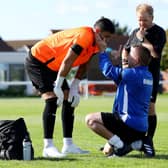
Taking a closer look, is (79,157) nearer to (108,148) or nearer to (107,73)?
(108,148)

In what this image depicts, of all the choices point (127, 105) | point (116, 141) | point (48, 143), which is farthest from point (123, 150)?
point (48, 143)

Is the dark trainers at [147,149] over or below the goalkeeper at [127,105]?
below

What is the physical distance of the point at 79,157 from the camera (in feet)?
28.1

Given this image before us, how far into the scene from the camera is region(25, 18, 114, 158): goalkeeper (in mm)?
8516

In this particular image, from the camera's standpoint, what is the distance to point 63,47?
8.77 m

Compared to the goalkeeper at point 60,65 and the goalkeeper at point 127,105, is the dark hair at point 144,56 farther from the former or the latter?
the goalkeeper at point 60,65

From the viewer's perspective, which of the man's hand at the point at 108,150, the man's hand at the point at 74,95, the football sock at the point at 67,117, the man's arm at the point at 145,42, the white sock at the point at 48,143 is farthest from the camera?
the football sock at the point at 67,117

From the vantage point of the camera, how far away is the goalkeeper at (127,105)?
8.30 m

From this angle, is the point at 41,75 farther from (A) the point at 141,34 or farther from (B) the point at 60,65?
(A) the point at 141,34

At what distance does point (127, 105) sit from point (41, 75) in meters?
1.24

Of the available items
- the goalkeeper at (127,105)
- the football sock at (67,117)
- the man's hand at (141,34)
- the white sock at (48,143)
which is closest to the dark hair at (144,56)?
the goalkeeper at (127,105)

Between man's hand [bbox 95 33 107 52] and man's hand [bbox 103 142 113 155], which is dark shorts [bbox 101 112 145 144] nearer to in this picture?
man's hand [bbox 103 142 113 155]

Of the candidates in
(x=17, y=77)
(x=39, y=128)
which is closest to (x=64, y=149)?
(x=39, y=128)

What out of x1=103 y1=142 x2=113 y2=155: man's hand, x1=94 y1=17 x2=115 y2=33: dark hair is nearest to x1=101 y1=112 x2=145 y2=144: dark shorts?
x1=103 y1=142 x2=113 y2=155: man's hand
